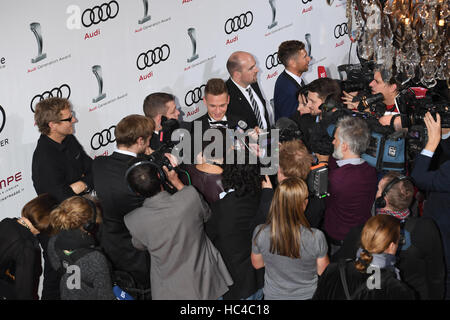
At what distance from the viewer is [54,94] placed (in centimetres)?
411

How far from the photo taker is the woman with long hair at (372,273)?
88.5 inches

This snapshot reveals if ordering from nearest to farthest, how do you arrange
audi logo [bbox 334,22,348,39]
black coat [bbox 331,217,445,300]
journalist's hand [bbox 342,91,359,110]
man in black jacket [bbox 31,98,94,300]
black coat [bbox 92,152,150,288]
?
1. black coat [bbox 331,217,445,300]
2. black coat [bbox 92,152,150,288]
3. man in black jacket [bbox 31,98,94,300]
4. journalist's hand [bbox 342,91,359,110]
5. audi logo [bbox 334,22,348,39]

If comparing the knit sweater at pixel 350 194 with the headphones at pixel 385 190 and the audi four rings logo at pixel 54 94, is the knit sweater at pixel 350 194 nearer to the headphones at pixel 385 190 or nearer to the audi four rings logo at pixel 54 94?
the headphones at pixel 385 190

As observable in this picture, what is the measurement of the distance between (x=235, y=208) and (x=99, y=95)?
203cm

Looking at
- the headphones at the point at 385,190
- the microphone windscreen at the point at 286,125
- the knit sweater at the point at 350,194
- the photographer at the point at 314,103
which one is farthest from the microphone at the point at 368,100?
the headphones at the point at 385,190

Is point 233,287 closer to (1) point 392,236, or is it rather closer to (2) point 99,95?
(1) point 392,236

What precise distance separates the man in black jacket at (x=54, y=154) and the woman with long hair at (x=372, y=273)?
2.02 meters

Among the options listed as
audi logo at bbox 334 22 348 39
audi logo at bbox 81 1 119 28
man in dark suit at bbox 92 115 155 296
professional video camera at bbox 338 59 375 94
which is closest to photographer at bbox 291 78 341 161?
professional video camera at bbox 338 59 375 94

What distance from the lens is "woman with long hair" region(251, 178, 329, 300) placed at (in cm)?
262

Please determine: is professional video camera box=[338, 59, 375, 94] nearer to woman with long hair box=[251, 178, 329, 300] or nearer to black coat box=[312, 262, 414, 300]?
woman with long hair box=[251, 178, 329, 300]

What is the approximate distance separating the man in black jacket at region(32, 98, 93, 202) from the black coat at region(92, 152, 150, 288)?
52 cm

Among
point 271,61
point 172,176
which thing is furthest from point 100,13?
point 271,61

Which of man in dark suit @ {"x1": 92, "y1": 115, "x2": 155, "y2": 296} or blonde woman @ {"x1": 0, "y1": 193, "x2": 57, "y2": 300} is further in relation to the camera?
man in dark suit @ {"x1": 92, "y1": 115, "x2": 155, "y2": 296}
